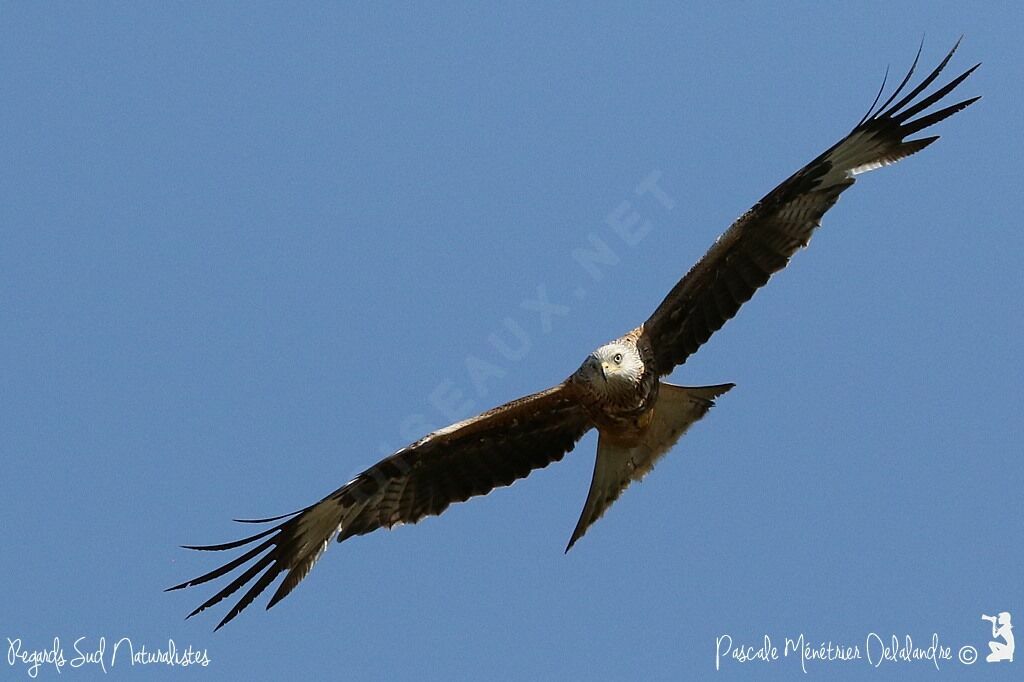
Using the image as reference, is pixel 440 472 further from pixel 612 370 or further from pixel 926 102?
pixel 926 102

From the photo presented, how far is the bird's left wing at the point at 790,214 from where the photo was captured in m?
11.3

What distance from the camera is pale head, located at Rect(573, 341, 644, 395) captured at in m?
11.0

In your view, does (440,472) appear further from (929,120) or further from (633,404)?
(929,120)

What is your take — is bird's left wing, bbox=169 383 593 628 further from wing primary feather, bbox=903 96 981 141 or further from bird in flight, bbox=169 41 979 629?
wing primary feather, bbox=903 96 981 141

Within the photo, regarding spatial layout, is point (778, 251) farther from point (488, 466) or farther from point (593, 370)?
point (488, 466)

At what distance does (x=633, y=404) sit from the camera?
1113cm

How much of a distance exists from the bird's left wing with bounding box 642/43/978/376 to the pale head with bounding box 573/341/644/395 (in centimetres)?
42

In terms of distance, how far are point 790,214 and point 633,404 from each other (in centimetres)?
172

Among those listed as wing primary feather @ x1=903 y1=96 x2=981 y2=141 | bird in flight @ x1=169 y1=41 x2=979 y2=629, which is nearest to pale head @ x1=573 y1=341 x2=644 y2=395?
bird in flight @ x1=169 y1=41 x2=979 y2=629

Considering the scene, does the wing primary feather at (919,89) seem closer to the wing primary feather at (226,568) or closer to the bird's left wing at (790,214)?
the bird's left wing at (790,214)

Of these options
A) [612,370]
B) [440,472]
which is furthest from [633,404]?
[440,472]

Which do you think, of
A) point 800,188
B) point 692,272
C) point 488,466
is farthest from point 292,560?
point 800,188

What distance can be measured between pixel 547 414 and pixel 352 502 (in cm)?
148

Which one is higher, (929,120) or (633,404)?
(929,120)
